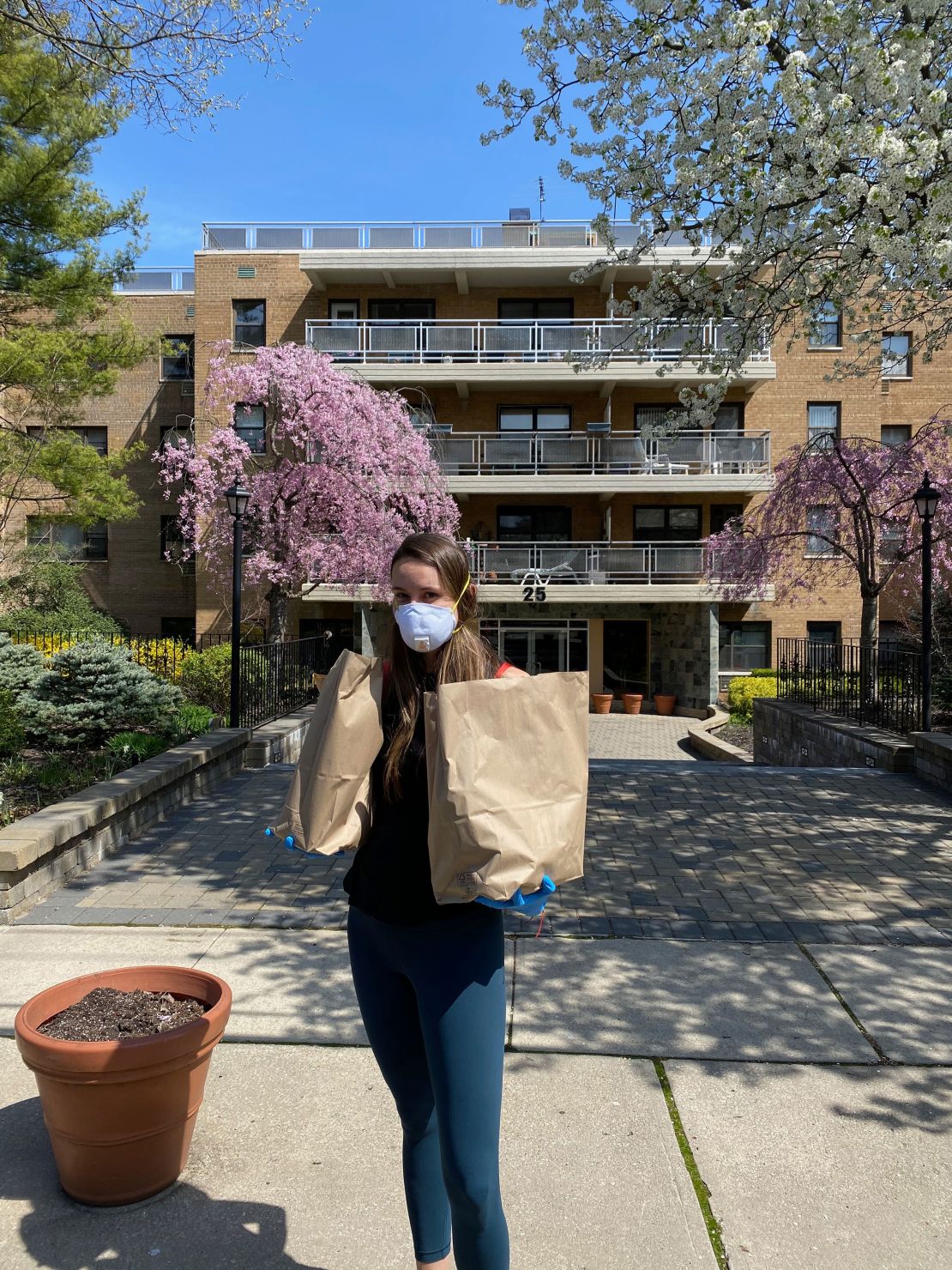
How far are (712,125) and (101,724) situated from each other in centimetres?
807

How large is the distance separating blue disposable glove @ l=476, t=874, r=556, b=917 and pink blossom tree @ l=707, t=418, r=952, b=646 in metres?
13.4

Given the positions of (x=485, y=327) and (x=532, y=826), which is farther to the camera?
(x=485, y=327)

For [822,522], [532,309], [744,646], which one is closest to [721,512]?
[744,646]

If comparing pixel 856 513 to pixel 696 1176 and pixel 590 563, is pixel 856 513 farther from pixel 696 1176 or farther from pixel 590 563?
pixel 696 1176

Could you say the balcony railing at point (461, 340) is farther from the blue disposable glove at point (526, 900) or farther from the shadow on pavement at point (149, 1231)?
the blue disposable glove at point (526, 900)

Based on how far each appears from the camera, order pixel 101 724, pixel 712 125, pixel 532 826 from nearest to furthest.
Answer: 1. pixel 532 826
2. pixel 712 125
3. pixel 101 724

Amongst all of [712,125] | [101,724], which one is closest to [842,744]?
[712,125]

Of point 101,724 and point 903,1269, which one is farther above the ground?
point 101,724

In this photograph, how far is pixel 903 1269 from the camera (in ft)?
7.89

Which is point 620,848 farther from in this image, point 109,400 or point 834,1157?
point 109,400

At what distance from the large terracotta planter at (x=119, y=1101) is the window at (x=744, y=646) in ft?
77.6

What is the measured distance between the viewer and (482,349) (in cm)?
2459

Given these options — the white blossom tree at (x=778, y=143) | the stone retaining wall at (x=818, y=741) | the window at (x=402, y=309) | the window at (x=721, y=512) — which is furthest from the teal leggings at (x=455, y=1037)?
the window at (x=402, y=309)

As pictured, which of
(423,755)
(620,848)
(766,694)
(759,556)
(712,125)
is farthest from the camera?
(766,694)
